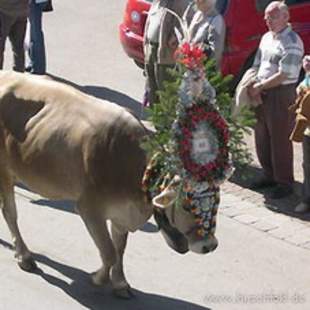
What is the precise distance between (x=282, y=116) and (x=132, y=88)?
4.44 meters

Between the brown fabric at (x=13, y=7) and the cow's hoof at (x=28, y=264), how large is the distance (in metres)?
5.26

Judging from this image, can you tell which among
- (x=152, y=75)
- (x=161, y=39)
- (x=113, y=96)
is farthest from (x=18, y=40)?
(x=161, y=39)

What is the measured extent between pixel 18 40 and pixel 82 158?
6.08m

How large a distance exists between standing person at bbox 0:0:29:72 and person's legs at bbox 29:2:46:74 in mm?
491

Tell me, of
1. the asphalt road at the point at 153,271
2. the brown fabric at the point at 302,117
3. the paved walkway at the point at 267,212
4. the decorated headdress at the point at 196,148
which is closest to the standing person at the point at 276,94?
the paved walkway at the point at 267,212

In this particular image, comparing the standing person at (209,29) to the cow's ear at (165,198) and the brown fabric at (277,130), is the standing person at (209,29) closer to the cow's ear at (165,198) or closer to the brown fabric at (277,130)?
the brown fabric at (277,130)

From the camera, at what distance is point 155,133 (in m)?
6.54

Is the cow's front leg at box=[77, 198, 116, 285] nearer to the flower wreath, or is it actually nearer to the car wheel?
the flower wreath

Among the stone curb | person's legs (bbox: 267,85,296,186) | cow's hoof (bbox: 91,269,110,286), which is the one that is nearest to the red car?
person's legs (bbox: 267,85,296,186)

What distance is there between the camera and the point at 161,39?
1028cm

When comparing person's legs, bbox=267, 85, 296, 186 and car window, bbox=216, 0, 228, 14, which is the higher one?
car window, bbox=216, 0, 228, 14


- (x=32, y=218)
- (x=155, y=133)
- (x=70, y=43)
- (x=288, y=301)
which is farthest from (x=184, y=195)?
(x=70, y=43)

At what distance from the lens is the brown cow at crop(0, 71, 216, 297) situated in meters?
6.93

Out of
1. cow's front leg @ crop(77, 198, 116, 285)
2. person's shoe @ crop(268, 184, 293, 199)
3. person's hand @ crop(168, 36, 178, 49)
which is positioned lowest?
person's shoe @ crop(268, 184, 293, 199)
